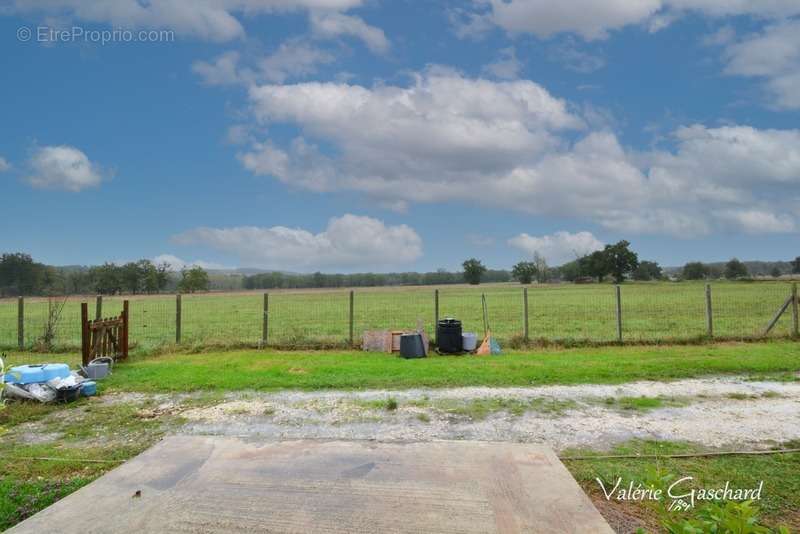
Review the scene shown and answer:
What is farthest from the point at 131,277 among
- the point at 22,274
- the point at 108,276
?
the point at 22,274

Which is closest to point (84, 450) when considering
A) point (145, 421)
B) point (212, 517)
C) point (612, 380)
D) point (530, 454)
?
point (145, 421)

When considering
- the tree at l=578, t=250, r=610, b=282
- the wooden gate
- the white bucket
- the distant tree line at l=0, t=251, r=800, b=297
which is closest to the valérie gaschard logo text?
the white bucket

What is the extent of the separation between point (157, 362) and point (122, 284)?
89030 mm

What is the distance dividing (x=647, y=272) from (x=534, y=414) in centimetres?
10752

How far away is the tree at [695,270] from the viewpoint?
100 metres

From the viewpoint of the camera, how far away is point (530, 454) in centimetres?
434

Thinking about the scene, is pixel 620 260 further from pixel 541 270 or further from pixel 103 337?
pixel 103 337

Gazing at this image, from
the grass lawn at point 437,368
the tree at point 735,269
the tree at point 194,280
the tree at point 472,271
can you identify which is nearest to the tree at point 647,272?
the tree at point 735,269

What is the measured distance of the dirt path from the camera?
5.33m

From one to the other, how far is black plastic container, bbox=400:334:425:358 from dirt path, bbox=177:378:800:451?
3719 mm

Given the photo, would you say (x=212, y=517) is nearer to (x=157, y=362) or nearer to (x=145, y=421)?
(x=145, y=421)

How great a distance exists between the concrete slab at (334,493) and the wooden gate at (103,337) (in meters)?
6.70

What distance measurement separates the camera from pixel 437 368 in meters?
9.54

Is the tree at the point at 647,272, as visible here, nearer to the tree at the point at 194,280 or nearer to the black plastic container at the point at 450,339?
the tree at the point at 194,280
